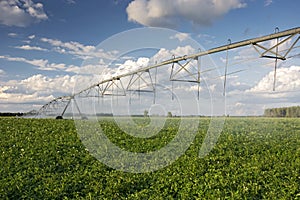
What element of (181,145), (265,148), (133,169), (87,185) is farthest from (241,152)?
(87,185)

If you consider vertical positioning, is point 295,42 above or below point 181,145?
above

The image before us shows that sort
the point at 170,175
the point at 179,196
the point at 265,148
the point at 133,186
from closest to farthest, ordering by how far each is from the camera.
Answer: the point at 179,196, the point at 133,186, the point at 170,175, the point at 265,148

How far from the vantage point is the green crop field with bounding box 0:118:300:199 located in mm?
11836

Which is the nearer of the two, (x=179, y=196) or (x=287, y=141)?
Result: (x=179, y=196)

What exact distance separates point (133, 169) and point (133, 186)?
1884 mm

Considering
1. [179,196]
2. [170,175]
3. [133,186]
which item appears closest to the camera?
[179,196]

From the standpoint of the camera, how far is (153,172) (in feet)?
45.7

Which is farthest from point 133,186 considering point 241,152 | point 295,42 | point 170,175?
point 295,42

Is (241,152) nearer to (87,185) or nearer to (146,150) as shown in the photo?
(146,150)

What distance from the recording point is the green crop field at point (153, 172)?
11.8 meters

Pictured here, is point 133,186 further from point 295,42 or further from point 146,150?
point 295,42

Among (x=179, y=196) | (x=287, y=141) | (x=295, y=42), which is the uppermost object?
(x=295, y=42)

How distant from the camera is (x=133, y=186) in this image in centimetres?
1252

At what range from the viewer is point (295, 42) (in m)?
13.2
